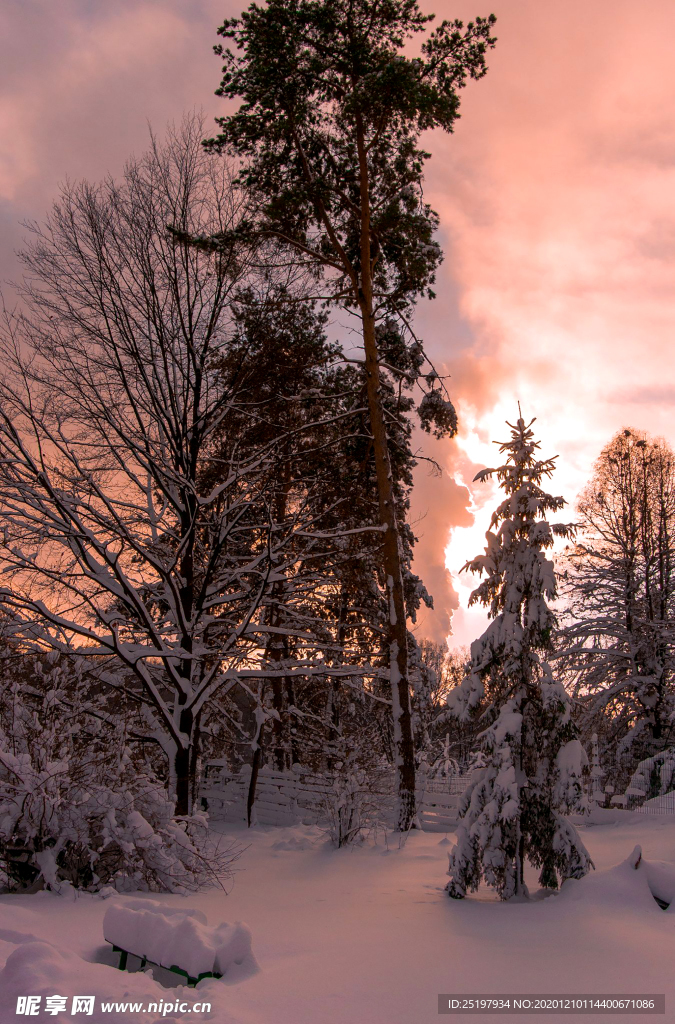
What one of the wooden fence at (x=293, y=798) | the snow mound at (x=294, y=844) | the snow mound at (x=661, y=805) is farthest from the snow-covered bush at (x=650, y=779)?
the snow mound at (x=294, y=844)

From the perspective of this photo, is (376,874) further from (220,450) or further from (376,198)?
(376,198)

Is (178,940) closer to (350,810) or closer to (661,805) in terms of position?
(350,810)

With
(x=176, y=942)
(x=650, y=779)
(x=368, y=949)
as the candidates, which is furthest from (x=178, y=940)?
(x=650, y=779)

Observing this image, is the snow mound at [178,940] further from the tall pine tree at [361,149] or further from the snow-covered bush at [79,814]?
the tall pine tree at [361,149]

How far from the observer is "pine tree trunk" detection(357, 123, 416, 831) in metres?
12.4

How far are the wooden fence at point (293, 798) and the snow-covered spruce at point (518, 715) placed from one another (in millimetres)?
6350

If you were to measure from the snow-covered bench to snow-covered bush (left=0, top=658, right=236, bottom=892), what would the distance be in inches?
82.0

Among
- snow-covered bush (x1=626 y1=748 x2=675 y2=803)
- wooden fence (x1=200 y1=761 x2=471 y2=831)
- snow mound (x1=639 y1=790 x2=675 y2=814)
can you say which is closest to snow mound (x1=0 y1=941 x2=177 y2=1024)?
wooden fence (x1=200 y1=761 x2=471 y2=831)

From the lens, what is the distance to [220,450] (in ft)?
48.0

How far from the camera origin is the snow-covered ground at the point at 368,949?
154 inches

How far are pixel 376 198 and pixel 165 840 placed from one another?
1326 centimetres

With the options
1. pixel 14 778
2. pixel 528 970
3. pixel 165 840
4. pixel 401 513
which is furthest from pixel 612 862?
pixel 401 513

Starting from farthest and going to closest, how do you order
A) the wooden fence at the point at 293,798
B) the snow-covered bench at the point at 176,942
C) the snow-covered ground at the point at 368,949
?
the wooden fence at the point at 293,798, the snow-covered bench at the point at 176,942, the snow-covered ground at the point at 368,949

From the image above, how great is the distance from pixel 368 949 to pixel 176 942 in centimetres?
176
